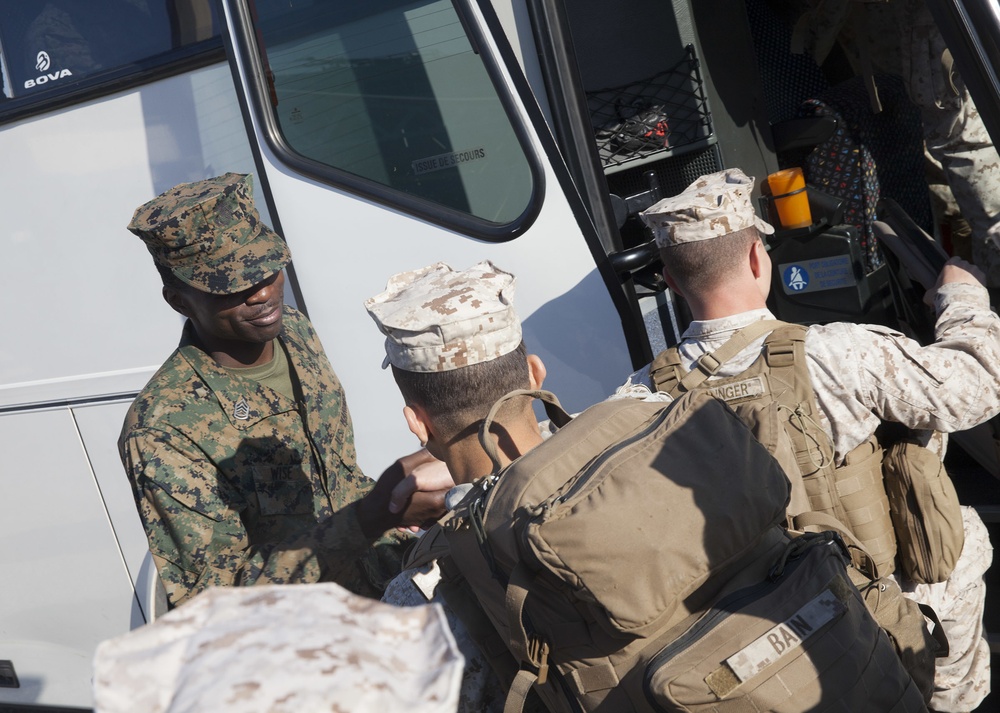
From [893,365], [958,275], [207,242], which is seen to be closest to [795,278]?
[958,275]

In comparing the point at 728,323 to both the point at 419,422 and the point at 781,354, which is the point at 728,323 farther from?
the point at 419,422

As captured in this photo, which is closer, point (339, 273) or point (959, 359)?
point (959, 359)

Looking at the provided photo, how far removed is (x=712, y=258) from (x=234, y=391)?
1.07m

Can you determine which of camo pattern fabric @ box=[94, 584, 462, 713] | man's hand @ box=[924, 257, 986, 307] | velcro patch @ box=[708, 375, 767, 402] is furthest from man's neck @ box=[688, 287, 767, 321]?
camo pattern fabric @ box=[94, 584, 462, 713]

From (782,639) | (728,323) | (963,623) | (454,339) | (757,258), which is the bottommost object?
(963,623)

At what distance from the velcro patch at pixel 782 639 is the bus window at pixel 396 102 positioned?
1355mm

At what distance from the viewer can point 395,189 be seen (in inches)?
95.6

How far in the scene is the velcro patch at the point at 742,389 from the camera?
1.87 m

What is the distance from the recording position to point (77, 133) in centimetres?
256

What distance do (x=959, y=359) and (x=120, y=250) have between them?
203 cm

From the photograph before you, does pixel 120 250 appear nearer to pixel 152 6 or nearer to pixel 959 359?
pixel 152 6

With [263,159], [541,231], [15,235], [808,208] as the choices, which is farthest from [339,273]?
[808,208]

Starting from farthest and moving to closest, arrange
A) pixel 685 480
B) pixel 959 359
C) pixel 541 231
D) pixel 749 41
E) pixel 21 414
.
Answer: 1. pixel 749 41
2. pixel 21 414
3. pixel 541 231
4. pixel 959 359
5. pixel 685 480

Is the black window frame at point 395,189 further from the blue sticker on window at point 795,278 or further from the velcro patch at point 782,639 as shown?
the velcro patch at point 782,639
